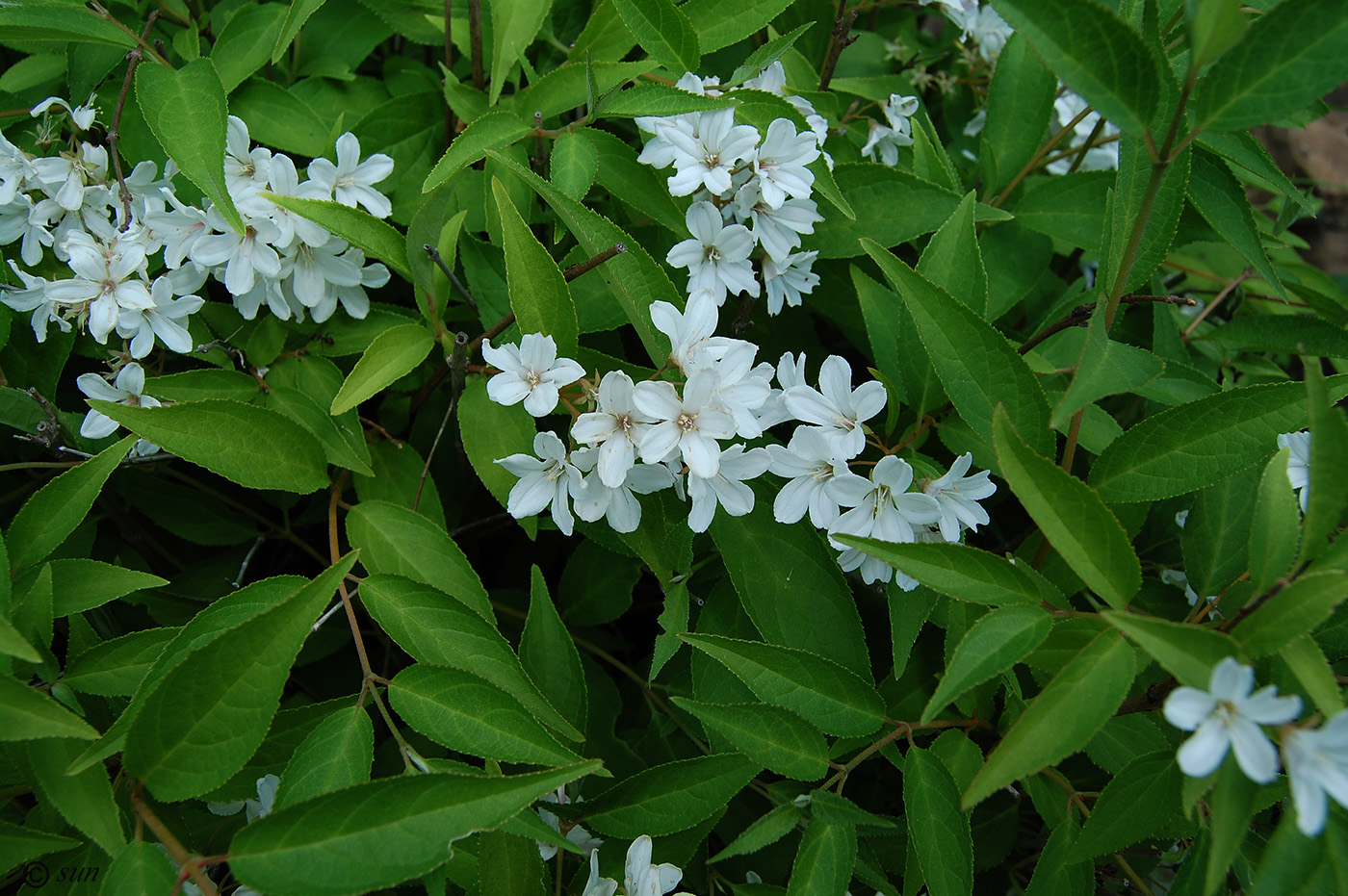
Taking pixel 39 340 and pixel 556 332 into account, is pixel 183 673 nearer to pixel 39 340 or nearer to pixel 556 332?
pixel 556 332

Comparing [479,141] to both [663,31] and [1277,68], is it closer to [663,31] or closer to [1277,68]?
[663,31]

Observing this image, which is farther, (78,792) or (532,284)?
(532,284)

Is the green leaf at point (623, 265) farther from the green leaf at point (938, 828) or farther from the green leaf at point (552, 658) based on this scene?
the green leaf at point (938, 828)

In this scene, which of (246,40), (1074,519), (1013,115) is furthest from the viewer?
(1013,115)

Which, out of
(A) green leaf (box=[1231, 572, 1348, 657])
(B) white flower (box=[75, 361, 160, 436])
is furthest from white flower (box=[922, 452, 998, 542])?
(B) white flower (box=[75, 361, 160, 436])

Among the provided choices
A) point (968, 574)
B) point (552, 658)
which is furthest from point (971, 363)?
point (552, 658)
